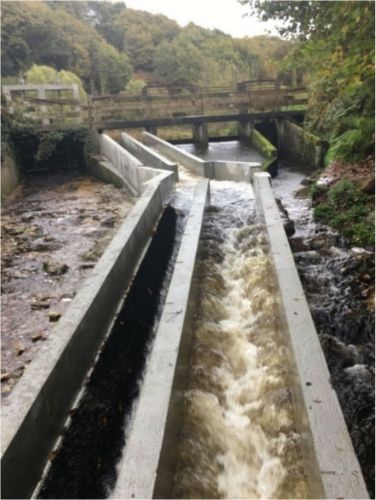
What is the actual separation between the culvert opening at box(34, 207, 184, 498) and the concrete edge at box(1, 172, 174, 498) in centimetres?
12

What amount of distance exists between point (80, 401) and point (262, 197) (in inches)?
238

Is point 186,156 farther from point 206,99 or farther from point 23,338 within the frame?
point 23,338

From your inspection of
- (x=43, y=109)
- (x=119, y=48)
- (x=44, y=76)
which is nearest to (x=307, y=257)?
(x=43, y=109)

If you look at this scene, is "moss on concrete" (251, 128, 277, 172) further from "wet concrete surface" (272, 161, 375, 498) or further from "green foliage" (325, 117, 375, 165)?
A: "wet concrete surface" (272, 161, 375, 498)

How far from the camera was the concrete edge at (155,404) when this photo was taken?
2635mm

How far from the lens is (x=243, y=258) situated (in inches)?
277

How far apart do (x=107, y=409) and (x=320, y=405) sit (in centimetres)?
207

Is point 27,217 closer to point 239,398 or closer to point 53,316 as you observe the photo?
point 53,316

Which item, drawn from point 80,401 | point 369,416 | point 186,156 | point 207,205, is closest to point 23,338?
point 80,401

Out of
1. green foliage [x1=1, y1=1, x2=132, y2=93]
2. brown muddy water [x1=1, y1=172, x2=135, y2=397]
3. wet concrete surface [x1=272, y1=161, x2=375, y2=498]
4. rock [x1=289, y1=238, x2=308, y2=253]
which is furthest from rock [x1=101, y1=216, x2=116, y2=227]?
green foliage [x1=1, y1=1, x2=132, y2=93]

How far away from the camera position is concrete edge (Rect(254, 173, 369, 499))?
251cm

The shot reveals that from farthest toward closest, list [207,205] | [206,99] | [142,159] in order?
[206,99] → [142,159] → [207,205]

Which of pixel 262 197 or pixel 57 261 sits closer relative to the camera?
pixel 57 261

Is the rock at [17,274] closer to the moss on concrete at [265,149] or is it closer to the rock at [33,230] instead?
the rock at [33,230]
